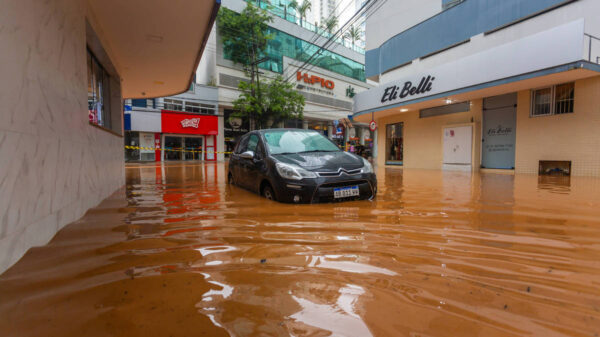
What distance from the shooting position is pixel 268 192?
4.61 meters

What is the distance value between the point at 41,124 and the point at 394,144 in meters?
17.9

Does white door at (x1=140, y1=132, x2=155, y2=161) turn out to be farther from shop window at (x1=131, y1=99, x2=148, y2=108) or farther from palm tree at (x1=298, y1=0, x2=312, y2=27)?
palm tree at (x1=298, y1=0, x2=312, y2=27)

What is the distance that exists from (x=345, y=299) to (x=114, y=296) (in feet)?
3.99

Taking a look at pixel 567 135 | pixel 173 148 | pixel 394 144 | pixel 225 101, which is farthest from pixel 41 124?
pixel 225 101

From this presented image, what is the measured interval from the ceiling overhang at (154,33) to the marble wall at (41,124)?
1.17 meters

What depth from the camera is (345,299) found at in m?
1.52

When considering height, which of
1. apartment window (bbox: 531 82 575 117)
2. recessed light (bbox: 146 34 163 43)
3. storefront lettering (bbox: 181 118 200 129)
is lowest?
apartment window (bbox: 531 82 575 117)

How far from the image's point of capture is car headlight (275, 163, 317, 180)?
13.4 ft

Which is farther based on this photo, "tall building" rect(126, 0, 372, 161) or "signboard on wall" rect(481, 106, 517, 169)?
"tall building" rect(126, 0, 372, 161)

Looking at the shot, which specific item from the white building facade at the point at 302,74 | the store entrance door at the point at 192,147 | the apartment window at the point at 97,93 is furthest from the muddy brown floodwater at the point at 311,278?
the store entrance door at the point at 192,147

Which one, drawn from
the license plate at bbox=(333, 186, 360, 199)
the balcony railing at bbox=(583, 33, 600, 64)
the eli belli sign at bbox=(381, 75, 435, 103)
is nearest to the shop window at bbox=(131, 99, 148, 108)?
the eli belli sign at bbox=(381, 75, 435, 103)

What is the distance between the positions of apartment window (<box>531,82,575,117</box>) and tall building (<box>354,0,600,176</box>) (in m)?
0.03

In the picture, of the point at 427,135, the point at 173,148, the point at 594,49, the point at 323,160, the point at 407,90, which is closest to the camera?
the point at 323,160

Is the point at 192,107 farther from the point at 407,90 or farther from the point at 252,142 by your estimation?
the point at 252,142
